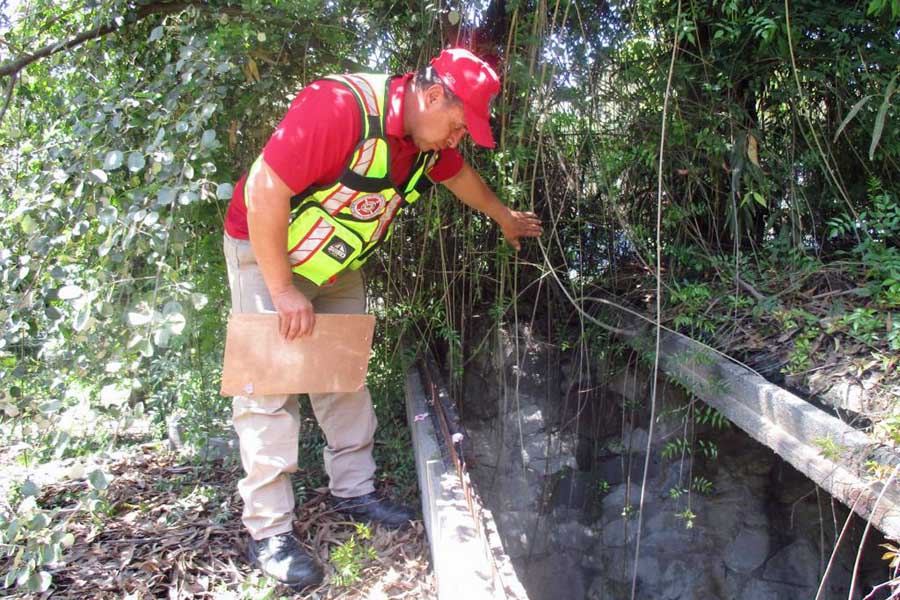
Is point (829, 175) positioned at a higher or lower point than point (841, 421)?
higher

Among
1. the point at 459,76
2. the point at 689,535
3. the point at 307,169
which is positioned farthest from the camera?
the point at 689,535

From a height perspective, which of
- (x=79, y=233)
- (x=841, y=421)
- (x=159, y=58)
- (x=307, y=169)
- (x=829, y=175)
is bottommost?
(x=841, y=421)

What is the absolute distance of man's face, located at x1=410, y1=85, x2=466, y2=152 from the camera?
81.4 inches

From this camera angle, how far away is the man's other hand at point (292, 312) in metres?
2.10

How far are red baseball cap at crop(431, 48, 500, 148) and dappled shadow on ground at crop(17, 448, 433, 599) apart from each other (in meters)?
1.46

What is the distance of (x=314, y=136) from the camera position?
6.30 feet

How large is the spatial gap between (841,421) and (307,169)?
176 cm

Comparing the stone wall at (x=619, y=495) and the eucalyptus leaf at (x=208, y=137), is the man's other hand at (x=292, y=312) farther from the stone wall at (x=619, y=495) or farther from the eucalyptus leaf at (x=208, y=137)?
the stone wall at (x=619, y=495)

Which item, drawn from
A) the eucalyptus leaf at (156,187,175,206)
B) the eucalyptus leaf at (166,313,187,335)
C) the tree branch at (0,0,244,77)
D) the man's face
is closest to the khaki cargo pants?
the eucalyptus leaf at (156,187,175,206)

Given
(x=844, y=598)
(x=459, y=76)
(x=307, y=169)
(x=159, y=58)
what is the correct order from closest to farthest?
(x=307, y=169) < (x=459, y=76) < (x=159, y=58) < (x=844, y=598)

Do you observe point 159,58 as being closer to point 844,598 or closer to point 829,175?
point 829,175

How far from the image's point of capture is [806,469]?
6.81 ft

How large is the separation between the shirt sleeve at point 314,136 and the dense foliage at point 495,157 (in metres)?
0.19

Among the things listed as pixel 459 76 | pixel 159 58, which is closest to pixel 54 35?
pixel 159 58
